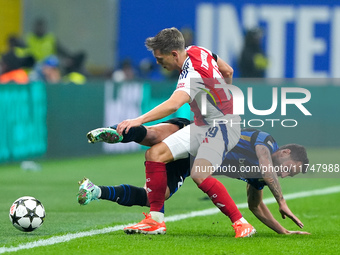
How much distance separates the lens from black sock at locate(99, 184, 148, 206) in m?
7.58

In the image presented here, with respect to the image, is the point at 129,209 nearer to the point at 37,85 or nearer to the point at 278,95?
the point at 37,85

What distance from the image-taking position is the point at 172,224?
8.32m

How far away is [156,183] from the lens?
24.2ft

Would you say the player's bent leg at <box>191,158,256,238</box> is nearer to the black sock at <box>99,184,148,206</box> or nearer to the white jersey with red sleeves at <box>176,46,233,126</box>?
the white jersey with red sleeves at <box>176,46,233,126</box>

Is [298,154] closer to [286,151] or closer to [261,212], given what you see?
Answer: [286,151]

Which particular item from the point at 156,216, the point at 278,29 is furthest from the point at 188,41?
the point at 156,216

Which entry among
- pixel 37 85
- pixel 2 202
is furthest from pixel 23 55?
pixel 2 202

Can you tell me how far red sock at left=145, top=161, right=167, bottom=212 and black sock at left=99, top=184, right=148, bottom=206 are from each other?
354 millimetres

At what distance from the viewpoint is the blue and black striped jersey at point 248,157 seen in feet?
24.4

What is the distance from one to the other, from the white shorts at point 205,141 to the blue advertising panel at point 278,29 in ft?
55.4

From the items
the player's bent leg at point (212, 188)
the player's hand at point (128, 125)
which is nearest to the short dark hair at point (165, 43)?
the player's hand at point (128, 125)

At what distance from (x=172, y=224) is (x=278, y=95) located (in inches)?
392

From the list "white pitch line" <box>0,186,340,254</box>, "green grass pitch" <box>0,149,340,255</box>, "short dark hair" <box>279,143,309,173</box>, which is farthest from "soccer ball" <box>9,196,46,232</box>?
"short dark hair" <box>279,143,309,173</box>

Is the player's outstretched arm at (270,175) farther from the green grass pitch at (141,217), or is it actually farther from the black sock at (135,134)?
the black sock at (135,134)
